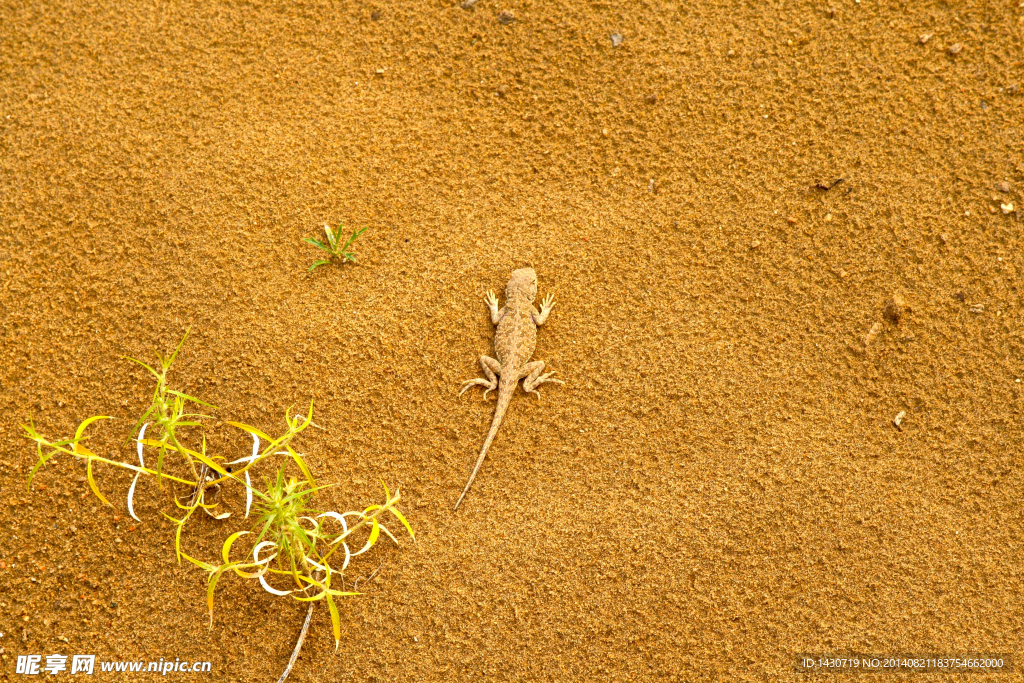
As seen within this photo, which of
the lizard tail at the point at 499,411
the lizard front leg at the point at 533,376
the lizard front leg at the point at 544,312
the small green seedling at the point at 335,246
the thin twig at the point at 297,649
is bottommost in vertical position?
the thin twig at the point at 297,649

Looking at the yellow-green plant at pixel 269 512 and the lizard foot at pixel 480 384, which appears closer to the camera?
the yellow-green plant at pixel 269 512

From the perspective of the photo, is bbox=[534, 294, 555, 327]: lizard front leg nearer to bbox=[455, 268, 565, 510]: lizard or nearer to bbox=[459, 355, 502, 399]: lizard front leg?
bbox=[455, 268, 565, 510]: lizard

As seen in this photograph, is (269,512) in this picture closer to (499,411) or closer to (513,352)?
(499,411)

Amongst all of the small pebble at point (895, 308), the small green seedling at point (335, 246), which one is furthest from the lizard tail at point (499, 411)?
the small pebble at point (895, 308)

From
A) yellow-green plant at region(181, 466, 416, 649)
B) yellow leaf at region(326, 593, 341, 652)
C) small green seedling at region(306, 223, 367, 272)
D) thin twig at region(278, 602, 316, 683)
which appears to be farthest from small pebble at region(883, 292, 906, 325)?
thin twig at region(278, 602, 316, 683)

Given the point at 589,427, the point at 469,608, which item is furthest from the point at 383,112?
the point at 469,608

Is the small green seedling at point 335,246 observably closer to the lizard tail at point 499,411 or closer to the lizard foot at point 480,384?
the lizard foot at point 480,384
